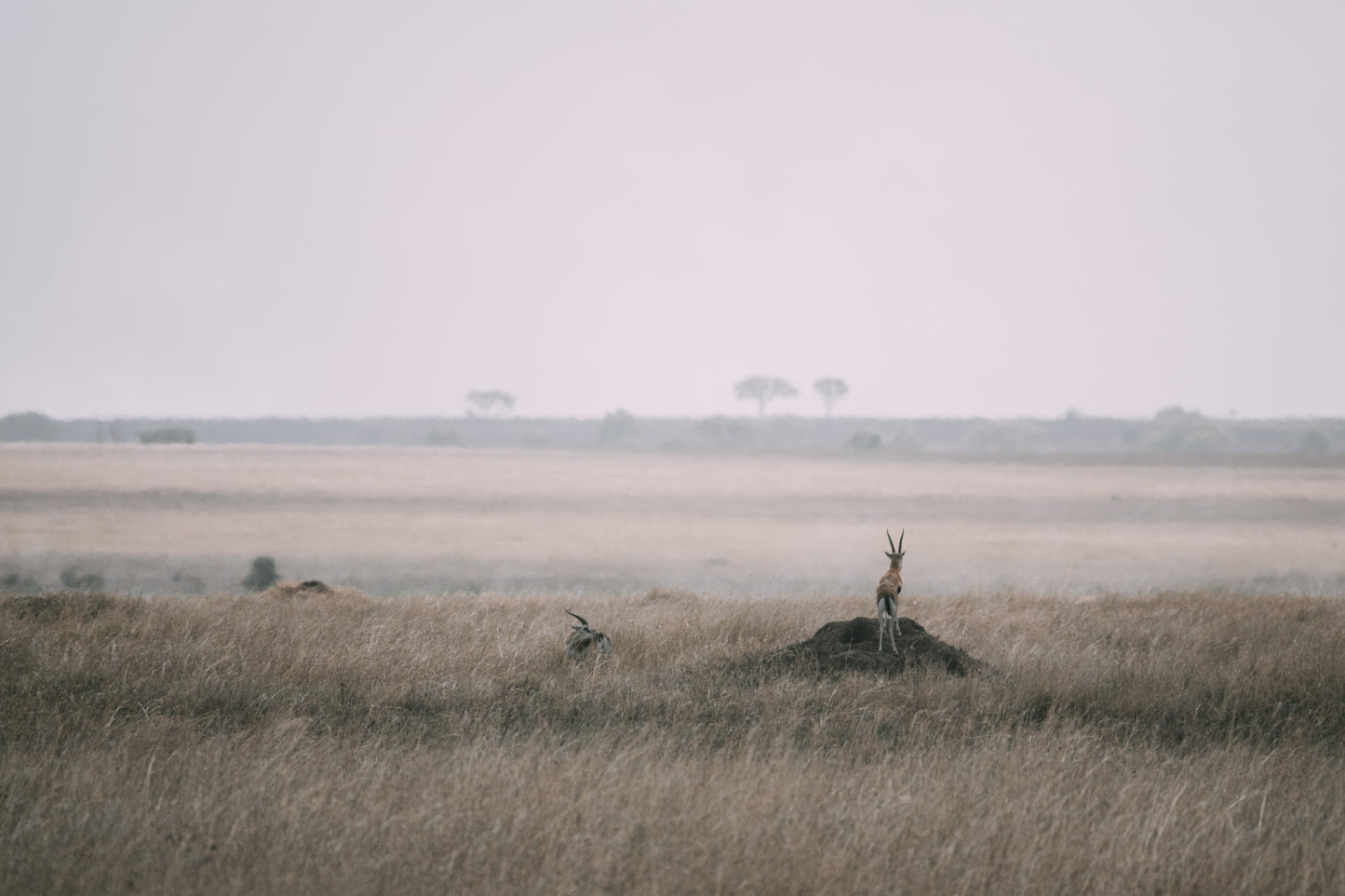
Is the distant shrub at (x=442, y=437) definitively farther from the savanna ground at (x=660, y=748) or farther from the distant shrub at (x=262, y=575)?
the savanna ground at (x=660, y=748)

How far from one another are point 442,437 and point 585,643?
107m

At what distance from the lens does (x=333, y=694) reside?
7.84m

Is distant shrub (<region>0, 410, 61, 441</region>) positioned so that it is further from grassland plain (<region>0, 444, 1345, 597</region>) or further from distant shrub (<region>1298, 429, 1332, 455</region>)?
distant shrub (<region>1298, 429, 1332, 455</region>)

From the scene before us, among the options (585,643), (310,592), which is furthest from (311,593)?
(585,643)

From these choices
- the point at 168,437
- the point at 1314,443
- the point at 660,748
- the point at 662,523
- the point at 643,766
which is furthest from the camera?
the point at 1314,443

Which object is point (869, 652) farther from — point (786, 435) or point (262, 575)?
point (786, 435)

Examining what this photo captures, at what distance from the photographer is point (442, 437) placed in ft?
370

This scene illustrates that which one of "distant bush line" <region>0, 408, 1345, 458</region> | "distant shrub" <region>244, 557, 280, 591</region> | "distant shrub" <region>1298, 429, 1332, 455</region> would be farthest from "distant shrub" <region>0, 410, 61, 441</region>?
"distant shrub" <region>1298, 429, 1332, 455</region>

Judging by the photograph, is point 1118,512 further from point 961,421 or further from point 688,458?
point 961,421

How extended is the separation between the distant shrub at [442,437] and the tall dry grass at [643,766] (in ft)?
337

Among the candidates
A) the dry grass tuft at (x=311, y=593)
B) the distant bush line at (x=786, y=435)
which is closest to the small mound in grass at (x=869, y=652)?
the dry grass tuft at (x=311, y=593)

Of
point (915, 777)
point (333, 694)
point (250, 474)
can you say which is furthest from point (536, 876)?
point (250, 474)

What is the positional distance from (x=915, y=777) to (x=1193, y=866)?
160 cm

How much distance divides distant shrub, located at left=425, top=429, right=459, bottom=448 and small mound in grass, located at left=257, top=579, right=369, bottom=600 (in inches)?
3858
